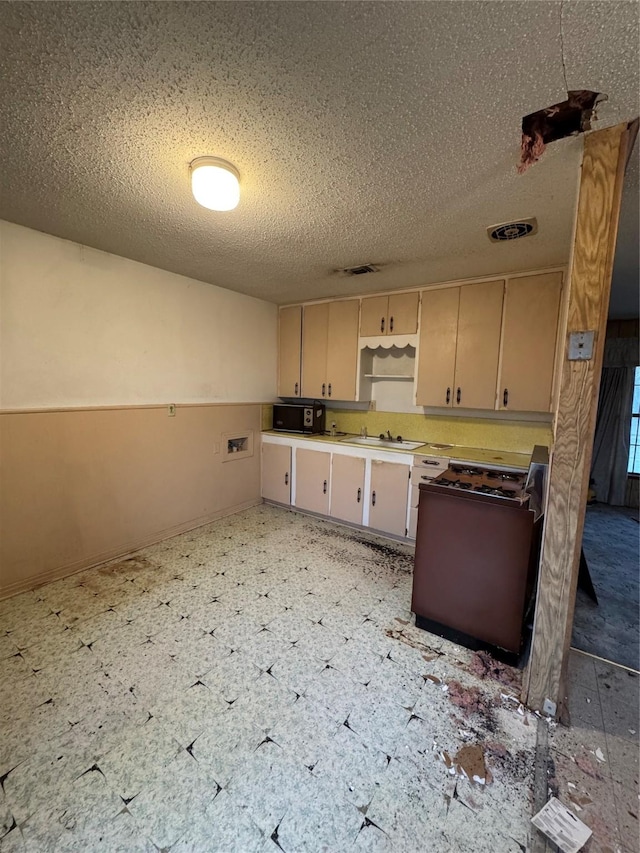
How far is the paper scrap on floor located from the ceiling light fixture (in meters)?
2.75

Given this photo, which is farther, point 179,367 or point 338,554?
point 179,367

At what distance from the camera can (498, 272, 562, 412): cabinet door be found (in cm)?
286

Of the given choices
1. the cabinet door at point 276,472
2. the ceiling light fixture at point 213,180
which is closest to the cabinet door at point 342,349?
the cabinet door at point 276,472

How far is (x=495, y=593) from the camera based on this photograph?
1.94 meters

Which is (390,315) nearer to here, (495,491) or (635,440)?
(495,491)

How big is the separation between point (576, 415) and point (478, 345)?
1.88 m

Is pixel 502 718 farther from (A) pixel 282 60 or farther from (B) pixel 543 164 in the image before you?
(A) pixel 282 60

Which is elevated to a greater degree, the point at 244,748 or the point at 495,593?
the point at 495,593

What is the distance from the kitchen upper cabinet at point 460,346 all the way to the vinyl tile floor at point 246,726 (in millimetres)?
1827

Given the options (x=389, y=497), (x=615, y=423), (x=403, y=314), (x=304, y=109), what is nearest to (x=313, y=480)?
(x=389, y=497)

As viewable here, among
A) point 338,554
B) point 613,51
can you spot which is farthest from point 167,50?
point 338,554

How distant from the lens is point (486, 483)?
2.27m

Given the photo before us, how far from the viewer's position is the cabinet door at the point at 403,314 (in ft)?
11.5

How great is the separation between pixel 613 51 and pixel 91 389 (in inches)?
130
